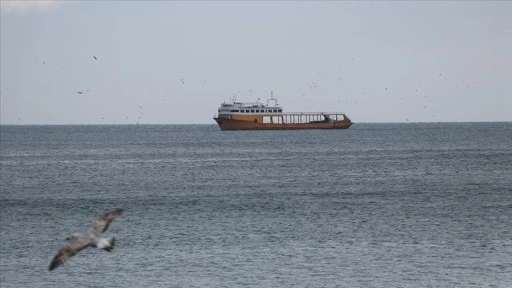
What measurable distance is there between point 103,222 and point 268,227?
3799 centimetres

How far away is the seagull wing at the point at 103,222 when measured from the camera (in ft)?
50.3

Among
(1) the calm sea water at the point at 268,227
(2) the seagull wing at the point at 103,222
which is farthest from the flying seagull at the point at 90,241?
(1) the calm sea water at the point at 268,227

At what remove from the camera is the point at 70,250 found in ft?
52.6

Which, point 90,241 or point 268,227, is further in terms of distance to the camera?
point 268,227

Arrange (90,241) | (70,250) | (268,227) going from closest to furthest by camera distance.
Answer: (70,250)
(90,241)
(268,227)

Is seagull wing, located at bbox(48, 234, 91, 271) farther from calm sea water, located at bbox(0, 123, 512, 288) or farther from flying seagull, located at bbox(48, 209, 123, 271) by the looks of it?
calm sea water, located at bbox(0, 123, 512, 288)

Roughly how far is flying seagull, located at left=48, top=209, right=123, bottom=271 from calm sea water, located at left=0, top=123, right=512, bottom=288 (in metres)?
22.1

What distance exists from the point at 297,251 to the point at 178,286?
891cm

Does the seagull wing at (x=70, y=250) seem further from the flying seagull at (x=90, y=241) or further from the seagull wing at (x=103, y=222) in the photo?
the seagull wing at (x=103, y=222)

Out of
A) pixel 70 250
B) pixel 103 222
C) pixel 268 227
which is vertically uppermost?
pixel 103 222

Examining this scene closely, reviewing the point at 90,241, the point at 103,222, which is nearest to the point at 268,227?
the point at 90,241

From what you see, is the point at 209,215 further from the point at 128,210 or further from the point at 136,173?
the point at 136,173

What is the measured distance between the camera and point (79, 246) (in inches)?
646

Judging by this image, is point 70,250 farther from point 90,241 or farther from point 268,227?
point 268,227
